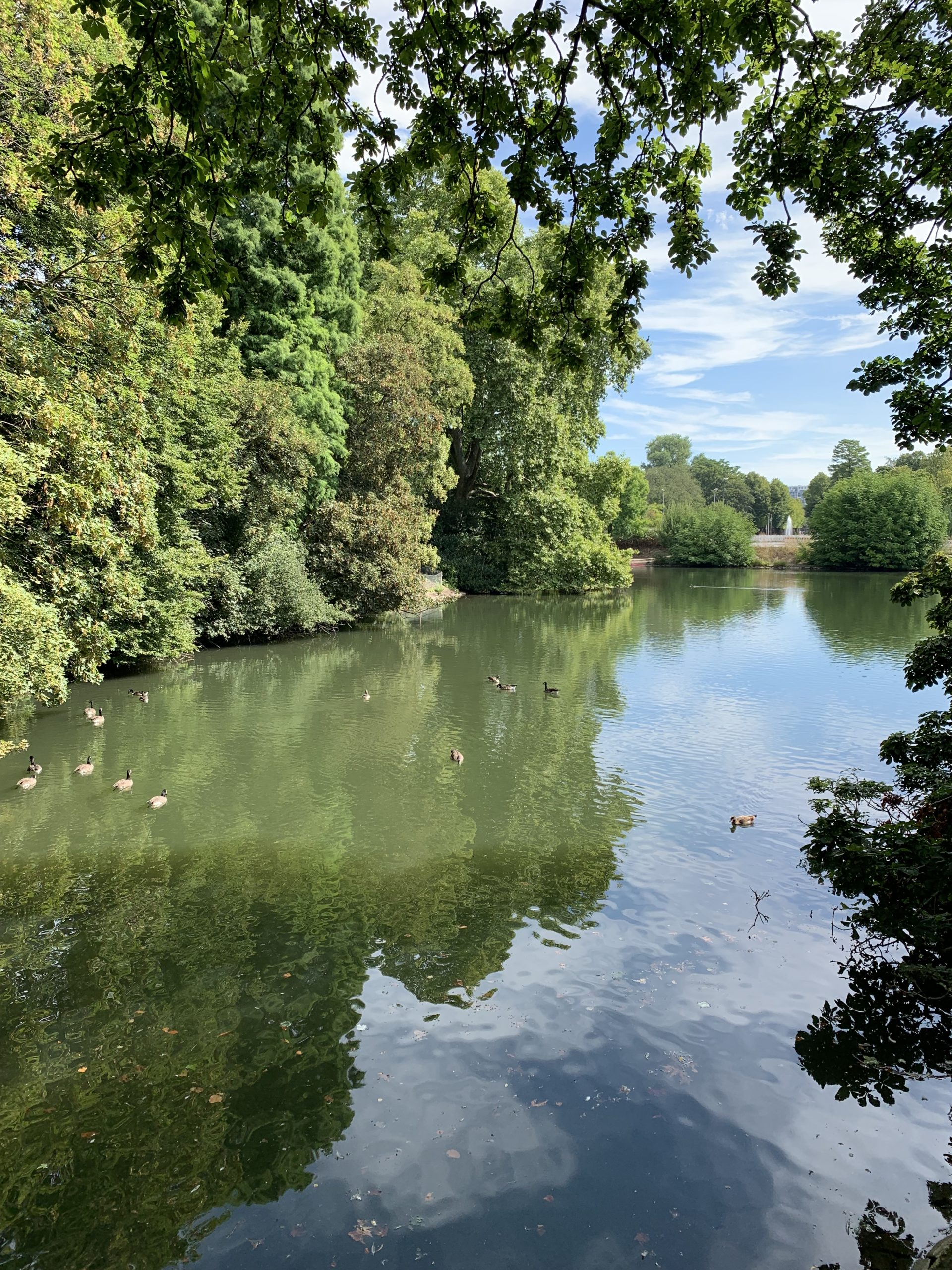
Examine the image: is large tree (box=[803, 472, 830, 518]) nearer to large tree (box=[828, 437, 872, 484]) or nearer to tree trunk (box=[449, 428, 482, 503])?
large tree (box=[828, 437, 872, 484])

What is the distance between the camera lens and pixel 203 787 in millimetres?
11625

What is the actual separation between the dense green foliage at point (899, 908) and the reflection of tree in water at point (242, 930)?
2.63 m

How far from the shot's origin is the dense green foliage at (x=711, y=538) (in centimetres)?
7356

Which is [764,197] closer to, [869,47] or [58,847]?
[869,47]

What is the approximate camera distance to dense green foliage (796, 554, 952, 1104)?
4.98 m

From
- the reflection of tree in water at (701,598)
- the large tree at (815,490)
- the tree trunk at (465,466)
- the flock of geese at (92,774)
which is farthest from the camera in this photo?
the large tree at (815,490)

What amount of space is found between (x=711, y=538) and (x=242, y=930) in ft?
237

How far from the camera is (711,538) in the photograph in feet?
242

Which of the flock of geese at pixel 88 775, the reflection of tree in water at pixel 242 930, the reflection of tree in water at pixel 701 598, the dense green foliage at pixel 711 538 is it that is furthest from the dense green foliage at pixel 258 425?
the dense green foliage at pixel 711 538

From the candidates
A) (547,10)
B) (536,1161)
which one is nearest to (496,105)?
(547,10)

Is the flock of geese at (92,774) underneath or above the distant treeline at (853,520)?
underneath

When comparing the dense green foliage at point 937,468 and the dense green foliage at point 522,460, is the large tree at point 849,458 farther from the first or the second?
the dense green foliage at point 522,460

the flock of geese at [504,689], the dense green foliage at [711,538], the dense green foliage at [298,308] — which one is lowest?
the flock of geese at [504,689]

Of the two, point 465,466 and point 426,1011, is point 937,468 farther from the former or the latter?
point 426,1011
